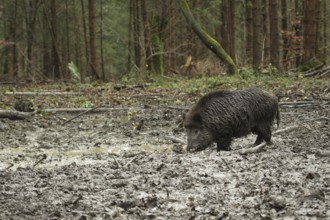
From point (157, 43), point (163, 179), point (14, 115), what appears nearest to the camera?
point (163, 179)

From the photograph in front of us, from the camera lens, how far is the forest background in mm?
23467

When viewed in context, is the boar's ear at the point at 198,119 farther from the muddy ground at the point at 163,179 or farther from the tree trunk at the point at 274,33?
the tree trunk at the point at 274,33

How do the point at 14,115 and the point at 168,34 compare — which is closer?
the point at 14,115

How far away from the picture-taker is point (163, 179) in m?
6.35

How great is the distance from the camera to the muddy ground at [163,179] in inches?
195

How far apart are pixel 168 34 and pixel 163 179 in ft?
96.8

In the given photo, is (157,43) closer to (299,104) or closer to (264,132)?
(299,104)

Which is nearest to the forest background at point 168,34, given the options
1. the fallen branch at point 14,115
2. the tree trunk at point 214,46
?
the tree trunk at point 214,46

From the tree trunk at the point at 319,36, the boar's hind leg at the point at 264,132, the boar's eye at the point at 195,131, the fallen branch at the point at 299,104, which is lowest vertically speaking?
the fallen branch at the point at 299,104

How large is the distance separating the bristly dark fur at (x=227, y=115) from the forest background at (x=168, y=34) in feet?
40.8

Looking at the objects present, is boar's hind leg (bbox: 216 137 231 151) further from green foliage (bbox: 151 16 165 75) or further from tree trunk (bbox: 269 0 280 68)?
green foliage (bbox: 151 16 165 75)

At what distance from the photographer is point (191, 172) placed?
660 centimetres

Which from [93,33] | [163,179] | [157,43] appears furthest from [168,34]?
[163,179]

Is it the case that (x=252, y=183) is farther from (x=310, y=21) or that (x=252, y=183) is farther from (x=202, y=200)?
(x=310, y=21)
